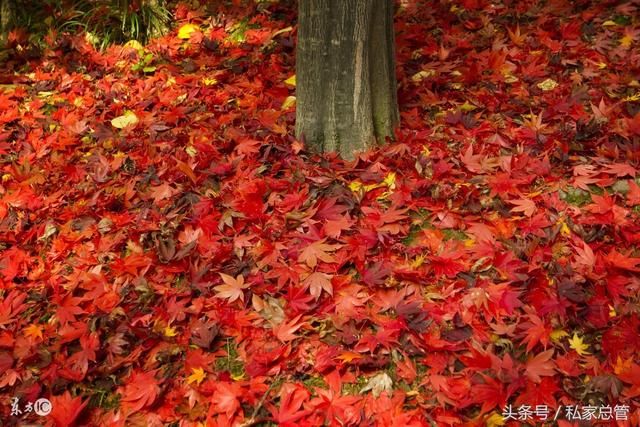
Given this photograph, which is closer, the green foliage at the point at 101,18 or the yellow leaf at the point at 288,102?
the yellow leaf at the point at 288,102

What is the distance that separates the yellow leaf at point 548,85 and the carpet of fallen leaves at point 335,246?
0.8 inches

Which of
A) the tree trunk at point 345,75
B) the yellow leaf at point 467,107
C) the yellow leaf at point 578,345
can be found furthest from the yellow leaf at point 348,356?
the yellow leaf at point 467,107

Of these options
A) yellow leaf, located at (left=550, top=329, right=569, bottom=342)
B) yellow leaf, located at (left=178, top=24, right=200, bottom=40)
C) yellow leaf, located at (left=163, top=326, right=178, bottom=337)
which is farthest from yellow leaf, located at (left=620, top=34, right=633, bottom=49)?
yellow leaf, located at (left=163, top=326, right=178, bottom=337)

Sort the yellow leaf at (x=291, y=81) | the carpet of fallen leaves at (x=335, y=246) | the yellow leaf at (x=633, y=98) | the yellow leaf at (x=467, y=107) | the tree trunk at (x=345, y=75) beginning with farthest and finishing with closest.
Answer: the yellow leaf at (x=291, y=81)
the yellow leaf at (x=467, y=107)
the yellow leaf at (x=633, y=98)
the tree trunk at (x=345, y=75)
the carpet of fallen leaves at (x=335, y=246)

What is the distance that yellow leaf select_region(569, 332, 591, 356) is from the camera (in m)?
2.18

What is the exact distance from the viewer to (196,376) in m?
2.25

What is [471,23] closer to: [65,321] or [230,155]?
[230,155]

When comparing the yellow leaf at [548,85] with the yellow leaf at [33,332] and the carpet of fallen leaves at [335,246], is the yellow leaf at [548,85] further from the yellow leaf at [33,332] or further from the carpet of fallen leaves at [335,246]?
the yellow leaf at [33,332]

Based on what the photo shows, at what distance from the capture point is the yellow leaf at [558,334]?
2232 millimetres

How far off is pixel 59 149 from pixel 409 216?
87.8 inches

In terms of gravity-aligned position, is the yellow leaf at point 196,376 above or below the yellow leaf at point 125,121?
below

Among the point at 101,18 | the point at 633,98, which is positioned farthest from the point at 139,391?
the point at 101,18

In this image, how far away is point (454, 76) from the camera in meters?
3.74

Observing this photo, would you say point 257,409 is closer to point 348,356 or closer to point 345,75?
point 348,356
